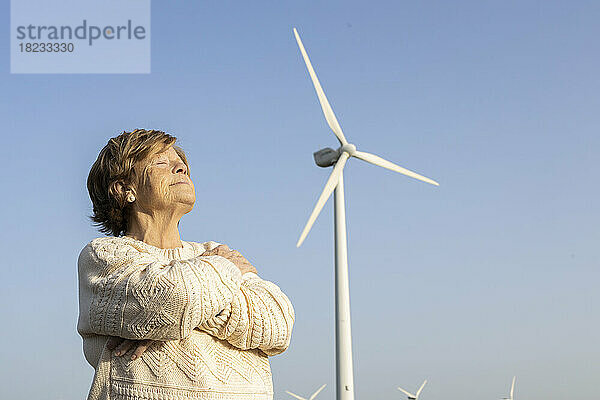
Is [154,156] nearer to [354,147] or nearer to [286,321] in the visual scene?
[286,321]

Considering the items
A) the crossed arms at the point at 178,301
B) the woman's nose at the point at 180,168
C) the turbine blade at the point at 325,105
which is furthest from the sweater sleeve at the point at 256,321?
the turbine blade at the point at 325,105

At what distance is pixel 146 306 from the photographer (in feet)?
12.8

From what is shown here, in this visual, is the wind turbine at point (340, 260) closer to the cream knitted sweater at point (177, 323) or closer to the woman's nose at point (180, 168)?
the woman's nose at point (180, 168)

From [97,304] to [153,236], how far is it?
23.5 inches

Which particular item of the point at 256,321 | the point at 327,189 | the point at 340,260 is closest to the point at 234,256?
the point at 256,321

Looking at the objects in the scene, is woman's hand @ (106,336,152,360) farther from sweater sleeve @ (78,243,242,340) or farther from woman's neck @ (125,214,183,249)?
woman's neck @ (125,214,183,249)

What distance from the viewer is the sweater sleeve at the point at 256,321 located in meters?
4.12

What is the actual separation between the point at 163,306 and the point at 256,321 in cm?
49

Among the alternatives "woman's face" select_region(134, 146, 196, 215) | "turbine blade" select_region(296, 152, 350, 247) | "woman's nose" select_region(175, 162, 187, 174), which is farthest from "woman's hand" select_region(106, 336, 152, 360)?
"turbine blade" select_region(296, 152, 350, 247)

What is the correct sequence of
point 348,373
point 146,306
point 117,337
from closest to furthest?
point 146,306
point 117,337
point 348,373

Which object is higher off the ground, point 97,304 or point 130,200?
point 130,200

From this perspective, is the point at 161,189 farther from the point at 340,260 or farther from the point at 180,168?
the point at 340,260

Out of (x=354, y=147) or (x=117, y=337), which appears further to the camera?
(x=354, y=147)

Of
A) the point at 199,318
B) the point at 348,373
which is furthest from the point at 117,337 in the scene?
the point at 348,373
